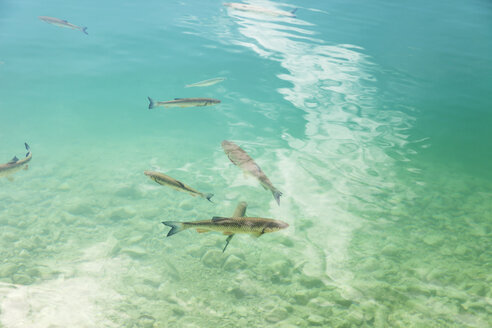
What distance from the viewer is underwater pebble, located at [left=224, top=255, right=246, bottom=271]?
4.34 meters

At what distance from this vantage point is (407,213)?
224 inches

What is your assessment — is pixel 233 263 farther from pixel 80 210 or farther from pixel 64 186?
pixel 64 186

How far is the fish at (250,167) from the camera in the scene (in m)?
3.04

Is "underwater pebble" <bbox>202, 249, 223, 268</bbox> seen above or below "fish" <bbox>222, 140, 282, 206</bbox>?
below

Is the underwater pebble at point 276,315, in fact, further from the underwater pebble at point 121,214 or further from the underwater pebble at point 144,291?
the underwater pebble at point 121,214

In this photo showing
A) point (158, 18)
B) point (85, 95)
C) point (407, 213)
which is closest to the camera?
point (407, 213)

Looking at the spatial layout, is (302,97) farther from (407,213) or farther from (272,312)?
(272,312)

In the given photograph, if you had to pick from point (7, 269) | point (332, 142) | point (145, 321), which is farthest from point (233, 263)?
point (332, 142)

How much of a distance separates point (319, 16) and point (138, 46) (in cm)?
1159

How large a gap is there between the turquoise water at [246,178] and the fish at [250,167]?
1476 mm

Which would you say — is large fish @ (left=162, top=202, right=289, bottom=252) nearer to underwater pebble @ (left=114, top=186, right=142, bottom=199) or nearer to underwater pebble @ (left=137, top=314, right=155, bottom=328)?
underwater pebble @ (left=137, top=314, right=155, bottom=328)

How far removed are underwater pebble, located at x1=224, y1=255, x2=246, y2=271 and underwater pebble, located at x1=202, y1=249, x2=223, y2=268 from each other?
0.12 metres

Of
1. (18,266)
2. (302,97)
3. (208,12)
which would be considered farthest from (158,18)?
(18,266)

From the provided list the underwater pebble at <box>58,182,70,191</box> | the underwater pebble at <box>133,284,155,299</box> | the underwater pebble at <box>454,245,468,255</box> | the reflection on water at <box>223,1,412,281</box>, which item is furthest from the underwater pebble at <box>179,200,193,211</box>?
the underwater pebble at <box>454,245,468,255</box>
